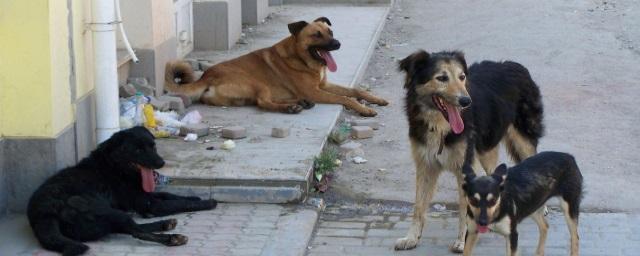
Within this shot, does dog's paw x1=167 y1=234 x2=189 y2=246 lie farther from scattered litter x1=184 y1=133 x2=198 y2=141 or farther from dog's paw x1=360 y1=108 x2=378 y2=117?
dog's paw x1=360 y1=108 x2=378 y2=117

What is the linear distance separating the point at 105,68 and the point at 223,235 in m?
1.69

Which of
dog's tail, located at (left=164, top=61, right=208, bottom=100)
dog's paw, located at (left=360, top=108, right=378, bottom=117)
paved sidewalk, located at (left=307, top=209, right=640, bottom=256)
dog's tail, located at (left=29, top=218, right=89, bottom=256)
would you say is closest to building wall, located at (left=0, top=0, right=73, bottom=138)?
dog's tail, located at (left=29, top=218, right=89, bottom=256)

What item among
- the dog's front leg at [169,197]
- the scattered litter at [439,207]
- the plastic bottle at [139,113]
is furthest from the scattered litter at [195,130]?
the scattered litter at [439,207]

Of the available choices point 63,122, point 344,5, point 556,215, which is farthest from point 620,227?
point 344,5

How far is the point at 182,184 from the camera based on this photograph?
7902 mm

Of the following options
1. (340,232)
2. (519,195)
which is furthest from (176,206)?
(519,195)

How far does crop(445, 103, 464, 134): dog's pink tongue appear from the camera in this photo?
6871mm

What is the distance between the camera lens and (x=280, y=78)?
10.5m

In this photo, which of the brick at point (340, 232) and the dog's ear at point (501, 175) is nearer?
the dog's ear at point (501, 175)

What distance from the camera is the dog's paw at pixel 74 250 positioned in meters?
6.64

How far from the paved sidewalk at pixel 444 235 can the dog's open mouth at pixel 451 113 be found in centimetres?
83

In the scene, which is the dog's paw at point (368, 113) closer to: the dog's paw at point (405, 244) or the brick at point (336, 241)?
the brick at point (336, 241)

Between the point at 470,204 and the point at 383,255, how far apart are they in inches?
42.8

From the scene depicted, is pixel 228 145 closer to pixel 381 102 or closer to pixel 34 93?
pixel 34 93
